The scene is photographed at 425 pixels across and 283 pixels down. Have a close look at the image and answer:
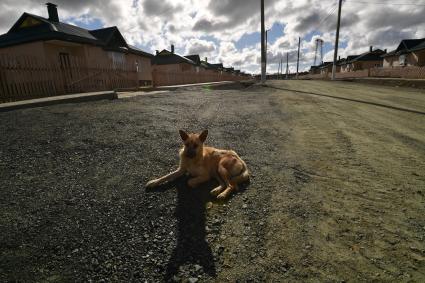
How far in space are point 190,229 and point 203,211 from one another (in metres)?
0.38

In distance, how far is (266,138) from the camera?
6449mm

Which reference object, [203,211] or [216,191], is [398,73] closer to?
[216,191]

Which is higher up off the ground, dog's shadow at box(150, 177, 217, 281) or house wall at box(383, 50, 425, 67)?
house wall at box(383, 50, 425, 67)

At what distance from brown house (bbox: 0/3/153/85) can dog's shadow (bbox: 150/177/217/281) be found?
51.1 ft

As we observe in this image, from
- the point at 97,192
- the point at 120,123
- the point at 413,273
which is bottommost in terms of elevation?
the point at 413,273

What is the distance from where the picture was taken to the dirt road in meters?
2.50

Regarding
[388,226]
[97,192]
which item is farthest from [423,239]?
[97,192]

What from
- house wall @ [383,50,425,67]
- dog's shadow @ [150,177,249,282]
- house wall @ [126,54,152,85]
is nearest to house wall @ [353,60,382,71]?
house wall @ [383,50,425,67]

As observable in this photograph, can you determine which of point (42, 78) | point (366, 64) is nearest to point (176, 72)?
point (42, 78)

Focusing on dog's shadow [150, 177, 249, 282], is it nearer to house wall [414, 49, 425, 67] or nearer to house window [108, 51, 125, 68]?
house window [108, 51, 125, 68]

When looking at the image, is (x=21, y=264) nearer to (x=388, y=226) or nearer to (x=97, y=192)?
(x=97, y=192)

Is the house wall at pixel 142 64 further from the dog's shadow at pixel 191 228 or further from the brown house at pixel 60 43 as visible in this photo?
the dog's shadow at pixel 191 228

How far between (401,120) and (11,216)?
34.1ft

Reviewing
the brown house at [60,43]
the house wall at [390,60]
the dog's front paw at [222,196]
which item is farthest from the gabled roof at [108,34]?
the house wall at [390,60]
